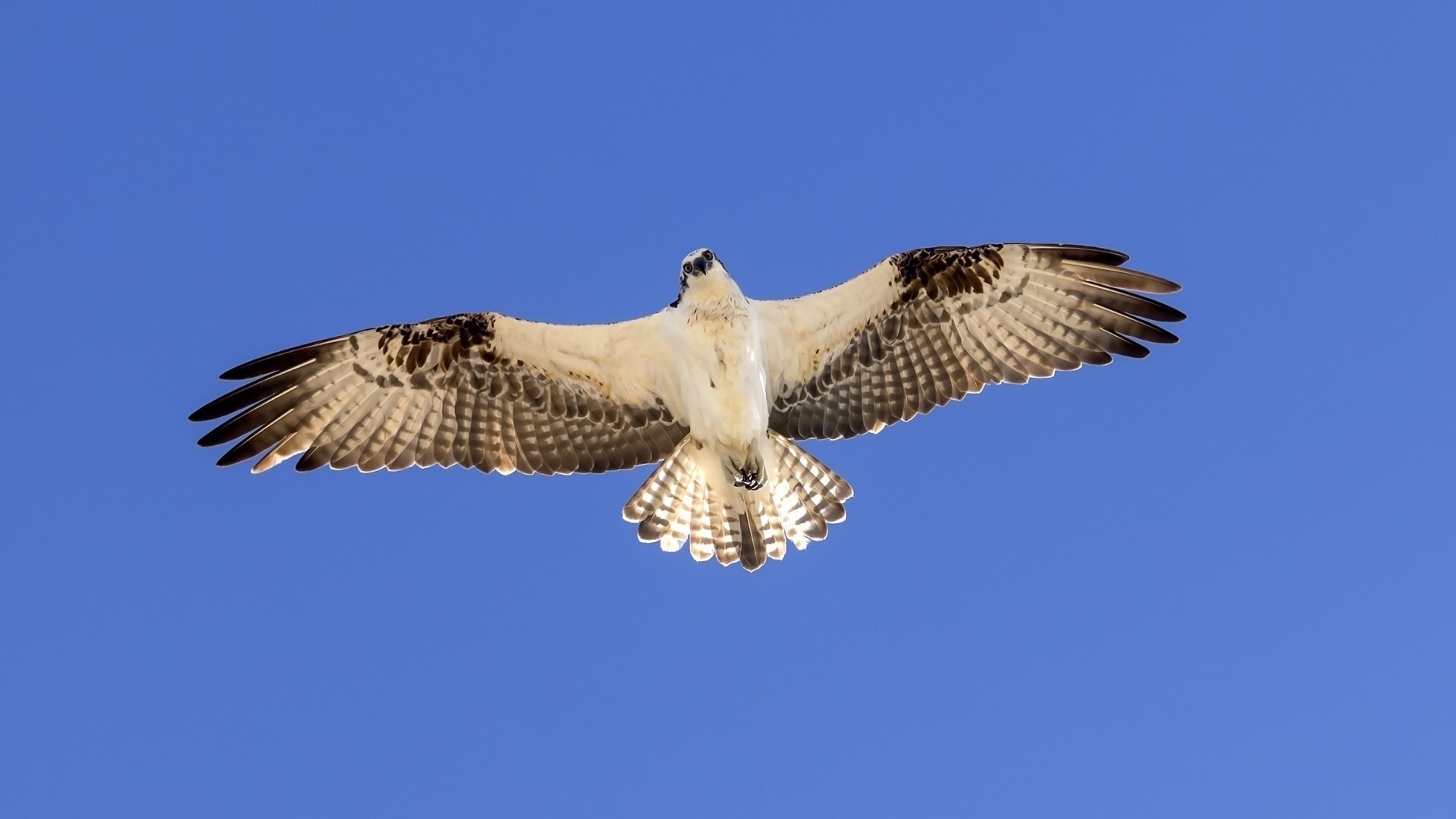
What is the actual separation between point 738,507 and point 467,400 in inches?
89.8

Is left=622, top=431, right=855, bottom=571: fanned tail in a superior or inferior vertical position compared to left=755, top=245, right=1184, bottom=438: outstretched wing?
inferior

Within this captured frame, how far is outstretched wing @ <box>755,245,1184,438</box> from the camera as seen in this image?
10914 mm

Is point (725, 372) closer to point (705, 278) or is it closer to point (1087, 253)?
point (705, 278)

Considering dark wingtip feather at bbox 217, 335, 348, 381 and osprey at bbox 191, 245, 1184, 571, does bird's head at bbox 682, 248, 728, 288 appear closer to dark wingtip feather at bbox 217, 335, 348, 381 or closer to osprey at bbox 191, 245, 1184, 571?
osprey at bbox 191, 245, 1184, 571

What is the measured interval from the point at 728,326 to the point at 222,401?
12.5 ft

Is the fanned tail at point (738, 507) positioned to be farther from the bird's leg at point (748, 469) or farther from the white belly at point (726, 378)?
the white belly at point (726, 378)

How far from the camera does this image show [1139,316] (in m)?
10.9

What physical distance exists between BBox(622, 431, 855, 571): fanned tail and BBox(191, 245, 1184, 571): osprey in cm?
1

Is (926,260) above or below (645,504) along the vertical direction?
above

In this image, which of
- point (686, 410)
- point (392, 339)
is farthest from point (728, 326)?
point (392, 339)

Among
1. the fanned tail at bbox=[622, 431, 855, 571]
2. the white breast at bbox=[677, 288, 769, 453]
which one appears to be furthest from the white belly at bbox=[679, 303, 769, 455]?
the fanned tail at bbox=[622, 431, 855, 571]

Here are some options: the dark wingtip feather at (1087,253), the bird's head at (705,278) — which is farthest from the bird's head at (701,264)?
the dark wingtip feather at (1087,253)

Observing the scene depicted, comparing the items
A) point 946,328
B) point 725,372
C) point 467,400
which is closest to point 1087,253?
point 946,328

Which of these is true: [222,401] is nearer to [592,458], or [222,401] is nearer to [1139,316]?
[592,458]
